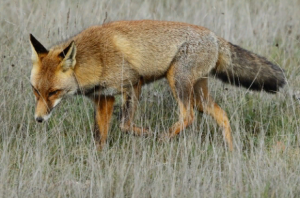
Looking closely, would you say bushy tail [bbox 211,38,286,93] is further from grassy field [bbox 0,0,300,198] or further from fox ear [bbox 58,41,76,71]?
fox ear [bbox 58,41,76,71]

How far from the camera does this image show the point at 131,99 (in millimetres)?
6547

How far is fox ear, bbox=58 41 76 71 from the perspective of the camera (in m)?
6.03

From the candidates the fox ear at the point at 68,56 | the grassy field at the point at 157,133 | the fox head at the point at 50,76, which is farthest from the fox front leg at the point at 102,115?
the fox ear at the point at 68,56

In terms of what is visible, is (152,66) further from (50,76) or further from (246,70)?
(50,76)

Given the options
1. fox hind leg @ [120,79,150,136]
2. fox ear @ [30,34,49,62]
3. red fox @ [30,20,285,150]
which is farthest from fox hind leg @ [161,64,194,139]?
A: fox ear @ [30,34,49,62]

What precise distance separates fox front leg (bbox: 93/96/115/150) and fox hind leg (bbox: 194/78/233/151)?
116 centimetres

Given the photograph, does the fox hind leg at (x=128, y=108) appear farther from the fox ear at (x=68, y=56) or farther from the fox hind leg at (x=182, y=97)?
the fox ear at (x=68, y=56)

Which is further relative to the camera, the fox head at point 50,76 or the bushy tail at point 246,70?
the bushy tail at point 246,70

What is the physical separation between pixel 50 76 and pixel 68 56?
31cm

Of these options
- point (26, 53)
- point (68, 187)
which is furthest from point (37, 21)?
point (68, 187)

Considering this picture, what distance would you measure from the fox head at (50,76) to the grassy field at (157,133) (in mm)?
320

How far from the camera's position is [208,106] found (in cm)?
702

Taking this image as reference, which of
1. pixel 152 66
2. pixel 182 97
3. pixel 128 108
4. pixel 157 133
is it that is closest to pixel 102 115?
pixel 128 108

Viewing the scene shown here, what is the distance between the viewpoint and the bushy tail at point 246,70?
6.72 meters
